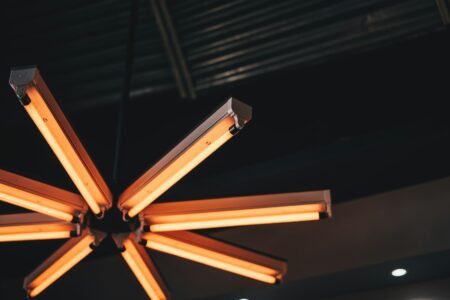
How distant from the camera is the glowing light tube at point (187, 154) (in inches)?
69.4

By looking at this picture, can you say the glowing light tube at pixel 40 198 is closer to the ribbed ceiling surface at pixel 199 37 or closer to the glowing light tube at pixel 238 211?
the glowing light tube at pixel 238 211

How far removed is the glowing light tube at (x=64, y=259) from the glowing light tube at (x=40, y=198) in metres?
0.12

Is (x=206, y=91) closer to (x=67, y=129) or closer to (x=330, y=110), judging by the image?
(x=330, y=110)

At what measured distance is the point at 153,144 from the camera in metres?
4.12

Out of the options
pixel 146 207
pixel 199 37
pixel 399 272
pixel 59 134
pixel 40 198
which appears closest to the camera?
pixel 59 134

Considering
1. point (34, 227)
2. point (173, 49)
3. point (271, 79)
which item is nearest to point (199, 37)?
point (173, 49)

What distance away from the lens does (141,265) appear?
240 centimetres

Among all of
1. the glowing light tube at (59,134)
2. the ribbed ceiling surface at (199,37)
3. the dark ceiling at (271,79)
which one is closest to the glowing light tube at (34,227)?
the glowing light tube at (59,134)

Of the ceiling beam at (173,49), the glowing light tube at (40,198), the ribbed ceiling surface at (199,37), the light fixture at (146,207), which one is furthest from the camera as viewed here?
the ceiling beam at (173,49)

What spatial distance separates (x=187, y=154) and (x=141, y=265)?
0.70 meters

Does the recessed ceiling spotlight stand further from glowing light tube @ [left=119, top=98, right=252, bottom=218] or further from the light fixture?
glowing light tube @ [left=119, top=98, right=252, bottom=218]

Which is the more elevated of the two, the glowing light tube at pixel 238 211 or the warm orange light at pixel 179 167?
the warm orange light at pixel 179 167

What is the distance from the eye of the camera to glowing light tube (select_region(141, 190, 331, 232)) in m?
2.08

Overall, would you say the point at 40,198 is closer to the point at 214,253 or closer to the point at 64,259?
the point at 64,259
